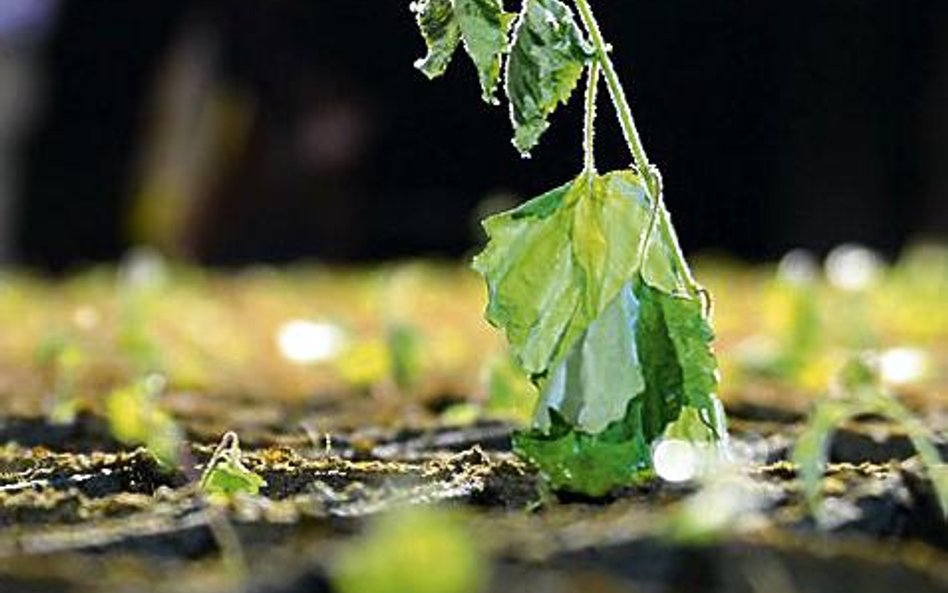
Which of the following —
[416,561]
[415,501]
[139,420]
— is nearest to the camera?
[416,561]

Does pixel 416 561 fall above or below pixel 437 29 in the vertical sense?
below

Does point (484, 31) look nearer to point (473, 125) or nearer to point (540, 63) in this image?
point (540, 63)

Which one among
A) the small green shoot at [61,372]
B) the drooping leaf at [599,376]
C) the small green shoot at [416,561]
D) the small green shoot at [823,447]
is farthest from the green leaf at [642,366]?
the small green shoot at [61,372]

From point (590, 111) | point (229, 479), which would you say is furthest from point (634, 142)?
point (229, 479)

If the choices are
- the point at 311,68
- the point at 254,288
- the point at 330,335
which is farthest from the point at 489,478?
the point at 311,68

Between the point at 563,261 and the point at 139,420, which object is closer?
the point at 563,261

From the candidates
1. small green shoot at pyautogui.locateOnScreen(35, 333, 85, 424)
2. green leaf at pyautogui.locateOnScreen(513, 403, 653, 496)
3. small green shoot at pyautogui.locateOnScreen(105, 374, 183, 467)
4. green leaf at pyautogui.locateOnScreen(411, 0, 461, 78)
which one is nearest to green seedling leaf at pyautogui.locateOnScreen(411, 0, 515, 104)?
green leaf at pyautogui.locateOnScreen(411, 0, 461, 78)

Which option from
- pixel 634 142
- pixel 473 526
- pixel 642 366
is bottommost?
pixel 473 526
